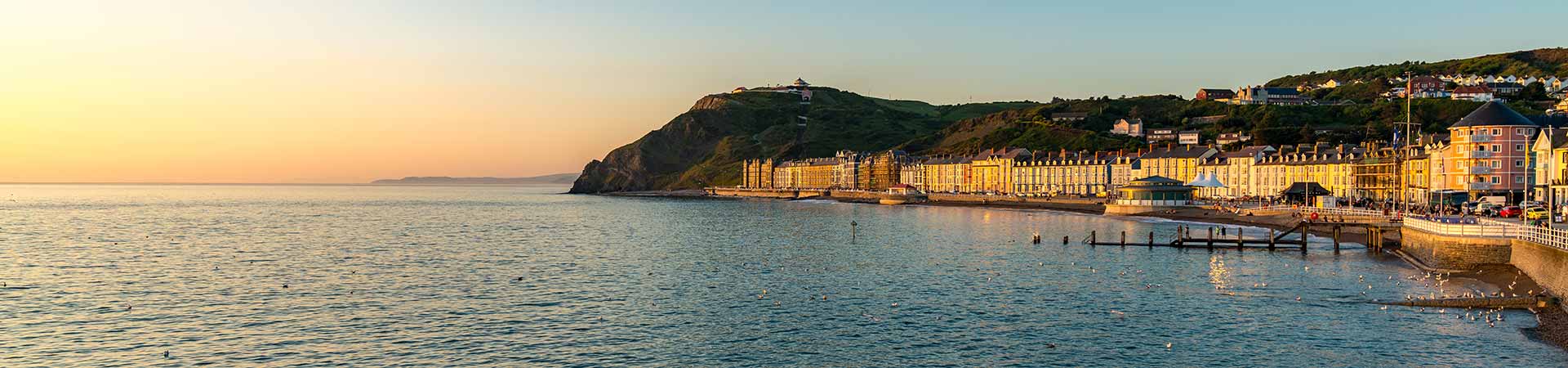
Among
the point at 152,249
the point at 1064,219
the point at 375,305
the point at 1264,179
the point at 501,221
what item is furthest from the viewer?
the point at 1264,179

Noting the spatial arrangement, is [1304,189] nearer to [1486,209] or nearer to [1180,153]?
[1180,153]

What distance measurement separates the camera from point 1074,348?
112 ft

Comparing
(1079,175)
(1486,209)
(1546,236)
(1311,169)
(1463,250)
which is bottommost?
(1463,250)

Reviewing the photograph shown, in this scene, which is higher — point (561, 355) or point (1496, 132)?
point (1496, 132)

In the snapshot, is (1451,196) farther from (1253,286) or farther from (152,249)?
(152,249)

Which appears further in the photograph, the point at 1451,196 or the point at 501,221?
the point at 501,221

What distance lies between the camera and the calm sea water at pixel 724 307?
33156 mm

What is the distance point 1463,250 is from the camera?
175ft

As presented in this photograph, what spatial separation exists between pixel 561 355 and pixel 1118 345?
16591 millimetres

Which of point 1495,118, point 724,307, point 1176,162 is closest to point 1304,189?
point 1495,118

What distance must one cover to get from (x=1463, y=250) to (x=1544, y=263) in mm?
10236

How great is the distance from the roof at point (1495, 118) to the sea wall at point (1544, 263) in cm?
6121

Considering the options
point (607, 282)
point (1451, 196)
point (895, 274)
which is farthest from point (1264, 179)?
point (607, 282)

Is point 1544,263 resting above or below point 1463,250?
above
